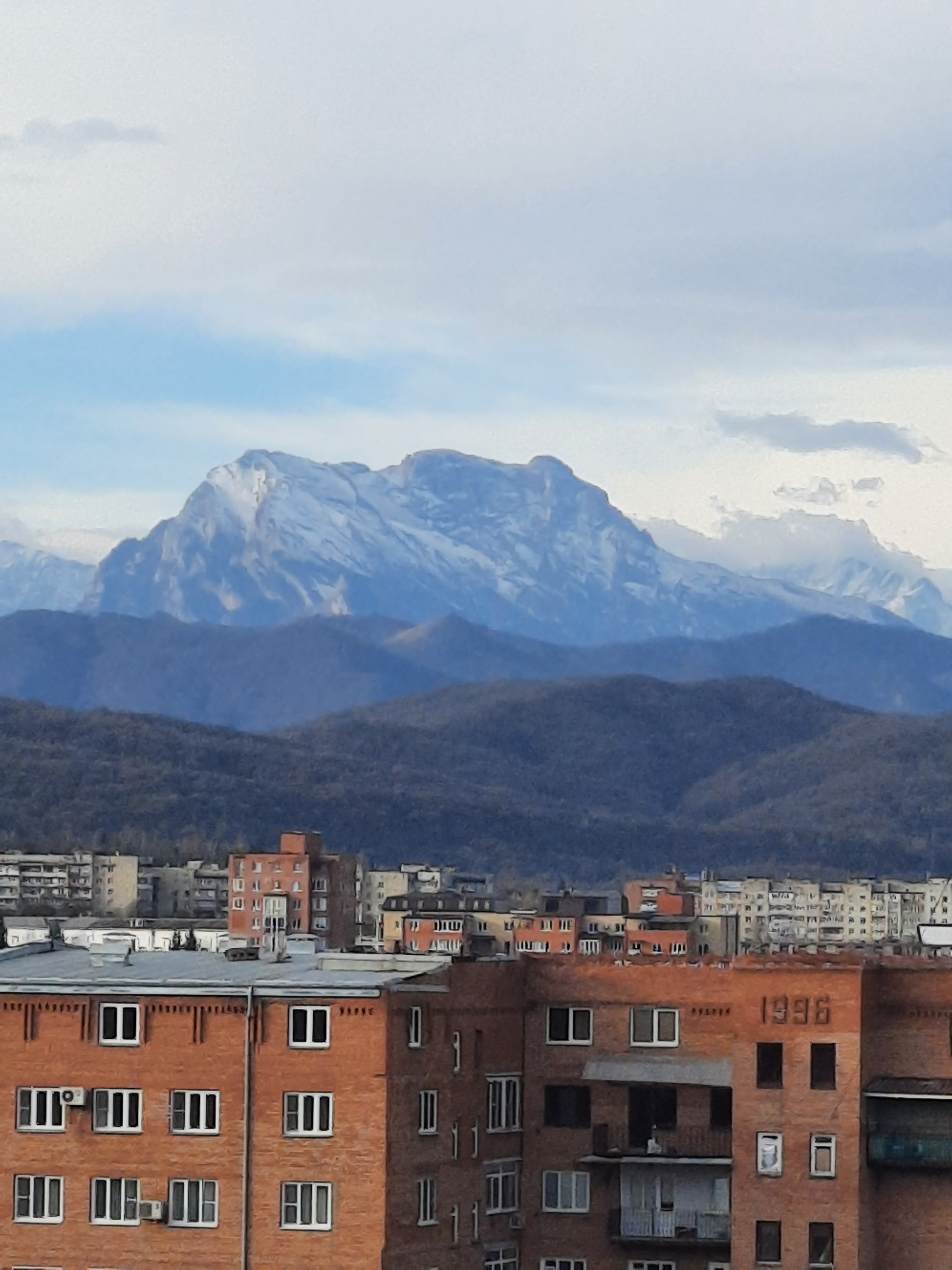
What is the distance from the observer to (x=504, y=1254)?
2549 inches

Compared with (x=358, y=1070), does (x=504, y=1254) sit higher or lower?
lower

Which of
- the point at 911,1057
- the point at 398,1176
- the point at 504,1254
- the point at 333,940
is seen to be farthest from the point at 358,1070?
the point at 333,940

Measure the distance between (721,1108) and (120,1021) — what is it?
13.0m

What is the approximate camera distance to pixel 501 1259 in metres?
64.6

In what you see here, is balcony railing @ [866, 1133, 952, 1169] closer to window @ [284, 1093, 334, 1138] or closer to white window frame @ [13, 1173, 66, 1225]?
window @ [284, 1093, 334, 1138]

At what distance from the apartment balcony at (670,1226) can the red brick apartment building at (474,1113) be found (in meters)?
0.06

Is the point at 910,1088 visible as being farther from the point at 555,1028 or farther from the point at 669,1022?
the point at 555,1028

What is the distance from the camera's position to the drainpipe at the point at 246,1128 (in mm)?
59875

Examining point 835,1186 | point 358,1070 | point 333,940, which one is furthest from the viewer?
point 333,940

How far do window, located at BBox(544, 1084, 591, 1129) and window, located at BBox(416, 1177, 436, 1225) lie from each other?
5370 millimetres

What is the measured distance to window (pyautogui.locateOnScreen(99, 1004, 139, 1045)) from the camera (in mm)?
61188

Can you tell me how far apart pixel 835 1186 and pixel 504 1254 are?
6923 millimetres

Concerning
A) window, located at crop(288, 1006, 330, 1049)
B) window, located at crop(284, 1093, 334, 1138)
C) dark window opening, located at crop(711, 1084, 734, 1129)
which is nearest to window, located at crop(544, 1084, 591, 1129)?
dark window opening, located at crop(711, 1084, 734, 1129)

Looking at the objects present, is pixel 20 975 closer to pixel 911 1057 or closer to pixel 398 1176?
pixel 398 1176
